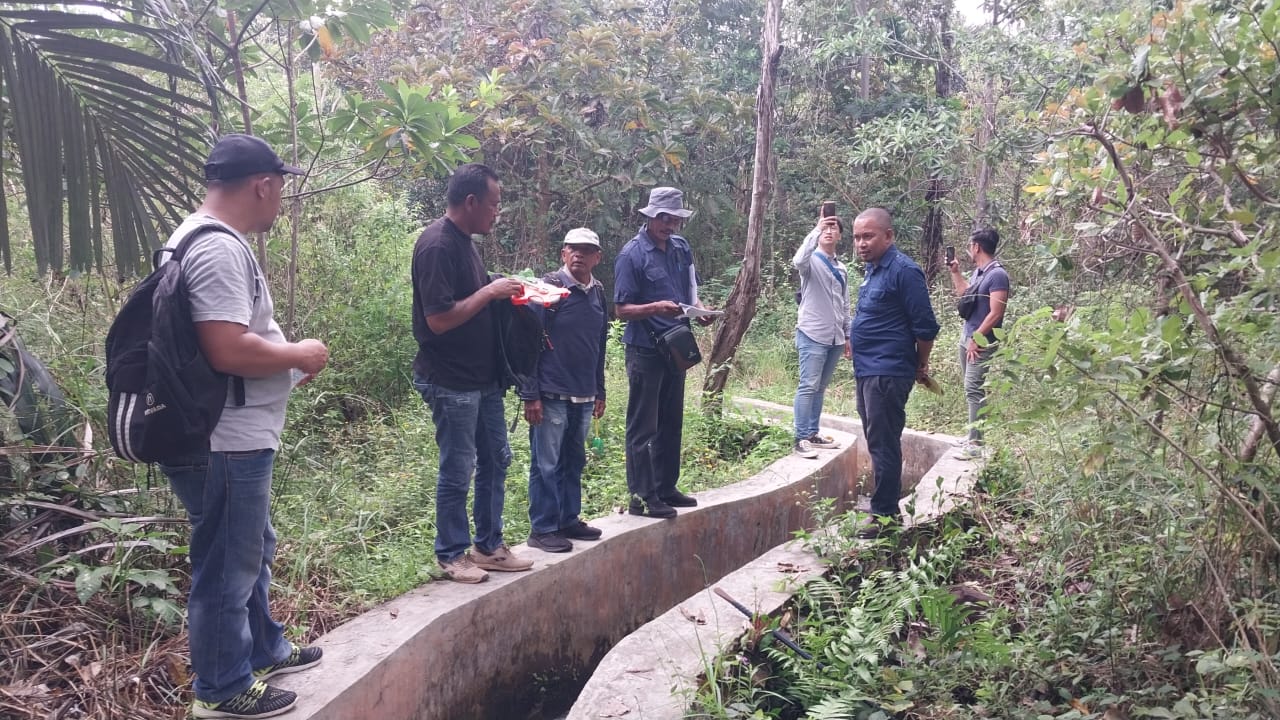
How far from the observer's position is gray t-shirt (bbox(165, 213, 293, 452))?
2.61m

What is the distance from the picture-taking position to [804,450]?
676cm

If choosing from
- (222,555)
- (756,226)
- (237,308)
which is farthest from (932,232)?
(222,555)

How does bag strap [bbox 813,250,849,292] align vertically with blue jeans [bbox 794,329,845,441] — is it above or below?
above

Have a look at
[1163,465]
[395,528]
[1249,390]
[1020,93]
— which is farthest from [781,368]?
[1249,390]

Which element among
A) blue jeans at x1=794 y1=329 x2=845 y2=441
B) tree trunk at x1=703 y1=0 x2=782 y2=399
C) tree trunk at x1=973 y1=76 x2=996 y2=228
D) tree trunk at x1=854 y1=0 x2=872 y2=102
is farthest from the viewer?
tree trunk at x1=854 y1=0 x2=872 y2=102

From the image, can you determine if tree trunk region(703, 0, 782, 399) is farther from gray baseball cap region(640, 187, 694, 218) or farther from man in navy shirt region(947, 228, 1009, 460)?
gray baseball cap region(640, 187, 694, 218)

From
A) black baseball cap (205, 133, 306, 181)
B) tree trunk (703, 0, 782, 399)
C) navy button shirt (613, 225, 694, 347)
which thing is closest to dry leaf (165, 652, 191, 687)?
black baseball cap (205, 133, 306, 181)

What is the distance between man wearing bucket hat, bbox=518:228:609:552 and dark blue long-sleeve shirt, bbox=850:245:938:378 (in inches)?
58.4

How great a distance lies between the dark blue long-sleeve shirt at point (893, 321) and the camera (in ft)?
15.6

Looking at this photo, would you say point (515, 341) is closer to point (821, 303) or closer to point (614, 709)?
point (614, 709)

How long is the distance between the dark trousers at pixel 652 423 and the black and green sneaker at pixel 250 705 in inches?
103

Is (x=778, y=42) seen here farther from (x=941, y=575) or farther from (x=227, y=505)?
(x=227, y=505)

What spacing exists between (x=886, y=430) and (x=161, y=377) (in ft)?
11.7

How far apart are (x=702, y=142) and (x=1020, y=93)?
15.1 feet
